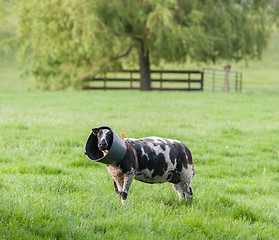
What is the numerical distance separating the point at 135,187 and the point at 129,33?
2279 centimetres

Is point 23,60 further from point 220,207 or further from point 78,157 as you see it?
point 220,207

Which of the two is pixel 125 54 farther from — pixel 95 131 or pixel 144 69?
pixel 95 131

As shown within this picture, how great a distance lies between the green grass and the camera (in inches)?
164

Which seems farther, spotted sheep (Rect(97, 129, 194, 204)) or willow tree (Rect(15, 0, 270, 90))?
willow tree (Rect(15, 0, 270, 90))

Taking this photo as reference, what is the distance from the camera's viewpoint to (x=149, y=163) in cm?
478

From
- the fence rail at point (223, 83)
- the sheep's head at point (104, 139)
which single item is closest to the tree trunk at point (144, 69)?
the fence rail at point (223, 83)

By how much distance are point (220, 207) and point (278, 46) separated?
70.4 meters

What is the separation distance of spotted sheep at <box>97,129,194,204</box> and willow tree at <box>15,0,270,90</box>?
20.8 metres

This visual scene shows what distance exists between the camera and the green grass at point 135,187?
13.7 feet

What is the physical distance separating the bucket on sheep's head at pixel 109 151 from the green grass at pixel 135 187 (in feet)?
1.81

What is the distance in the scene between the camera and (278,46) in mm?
71000

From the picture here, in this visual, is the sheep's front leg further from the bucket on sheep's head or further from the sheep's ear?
the sheep's ear

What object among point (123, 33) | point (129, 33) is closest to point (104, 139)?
point (123, 33)

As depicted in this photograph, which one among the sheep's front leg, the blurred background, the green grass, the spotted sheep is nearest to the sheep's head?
the spotted sheep
